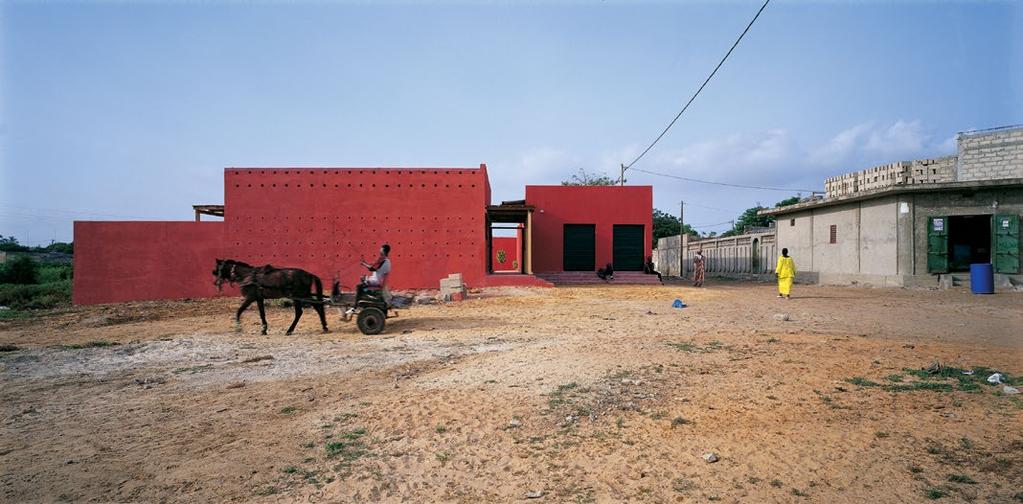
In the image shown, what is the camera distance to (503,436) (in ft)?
13.3

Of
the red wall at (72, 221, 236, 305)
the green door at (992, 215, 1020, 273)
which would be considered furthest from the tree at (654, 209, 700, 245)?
the red wall at (72, 221, 236, 305)

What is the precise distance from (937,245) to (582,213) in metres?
12.6

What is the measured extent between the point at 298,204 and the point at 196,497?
1523 cm

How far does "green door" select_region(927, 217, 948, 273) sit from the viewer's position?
53.9 feet

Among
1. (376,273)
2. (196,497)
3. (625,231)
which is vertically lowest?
(196,497)

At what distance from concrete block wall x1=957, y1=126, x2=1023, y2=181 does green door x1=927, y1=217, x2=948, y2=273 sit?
4.74 metres

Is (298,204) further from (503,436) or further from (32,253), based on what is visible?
(32,253)

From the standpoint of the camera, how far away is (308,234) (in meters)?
17.0

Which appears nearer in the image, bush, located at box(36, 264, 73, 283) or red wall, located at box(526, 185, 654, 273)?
red wall, located at box(526, 185, 654, 273)

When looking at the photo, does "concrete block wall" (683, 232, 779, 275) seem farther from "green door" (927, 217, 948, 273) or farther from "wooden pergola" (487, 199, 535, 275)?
"wooden pergola" (487, 199, 535, 275)

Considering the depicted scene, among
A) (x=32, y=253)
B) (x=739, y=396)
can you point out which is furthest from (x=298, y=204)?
(x=32, y=253)

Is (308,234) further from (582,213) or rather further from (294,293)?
(582,213)

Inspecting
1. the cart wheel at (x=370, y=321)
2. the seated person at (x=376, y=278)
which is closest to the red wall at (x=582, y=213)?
the seated person at (x=376, y=278)

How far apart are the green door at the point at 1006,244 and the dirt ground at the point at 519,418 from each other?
10424mm
